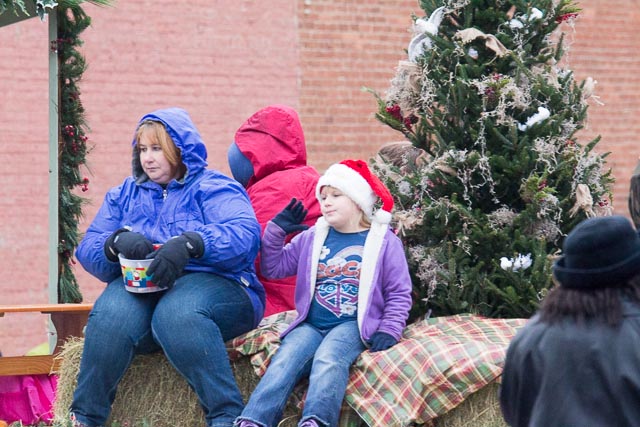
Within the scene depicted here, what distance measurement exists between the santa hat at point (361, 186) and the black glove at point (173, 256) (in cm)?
74

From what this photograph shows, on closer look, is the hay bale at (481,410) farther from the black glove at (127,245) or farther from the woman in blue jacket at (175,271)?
the black glove at (127,245)

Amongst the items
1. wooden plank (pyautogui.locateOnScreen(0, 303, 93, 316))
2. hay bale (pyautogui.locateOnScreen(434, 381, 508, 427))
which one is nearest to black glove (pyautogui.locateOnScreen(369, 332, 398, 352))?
hay bale (pyautogui.locateOnScreen(434, 381, 508, 427))

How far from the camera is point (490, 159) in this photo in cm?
→ 545

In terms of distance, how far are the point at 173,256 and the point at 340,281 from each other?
84cm

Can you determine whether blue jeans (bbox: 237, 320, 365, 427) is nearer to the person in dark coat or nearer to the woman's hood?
the woman's hood

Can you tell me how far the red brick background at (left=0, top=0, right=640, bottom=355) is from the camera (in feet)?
31.2

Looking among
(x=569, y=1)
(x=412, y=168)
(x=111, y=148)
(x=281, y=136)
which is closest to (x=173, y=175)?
(x=281, y=136)

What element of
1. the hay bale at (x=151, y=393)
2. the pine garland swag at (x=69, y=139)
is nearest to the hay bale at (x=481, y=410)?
the hay bale at (x=151, y=393)

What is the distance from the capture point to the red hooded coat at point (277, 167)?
5727mm

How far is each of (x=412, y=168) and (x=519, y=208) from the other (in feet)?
2.03

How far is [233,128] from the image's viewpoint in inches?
407

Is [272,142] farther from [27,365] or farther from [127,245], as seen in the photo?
[27,365]

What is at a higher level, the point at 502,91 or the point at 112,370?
the point at 502,91

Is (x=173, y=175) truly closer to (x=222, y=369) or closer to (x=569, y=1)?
(x=222, y=369)
